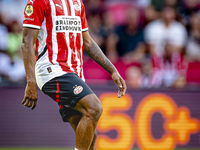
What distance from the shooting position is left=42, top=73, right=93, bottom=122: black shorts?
3.34 m

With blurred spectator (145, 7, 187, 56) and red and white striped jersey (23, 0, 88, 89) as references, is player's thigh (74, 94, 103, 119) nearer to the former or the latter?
red and white striped jersey (23, 0, 88, 89)

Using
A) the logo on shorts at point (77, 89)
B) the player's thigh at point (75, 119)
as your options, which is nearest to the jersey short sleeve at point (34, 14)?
the logo on shorts at point (77, 89)

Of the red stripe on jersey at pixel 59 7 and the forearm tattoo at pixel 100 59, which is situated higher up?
the red stripe on jersey at pixel 59 7

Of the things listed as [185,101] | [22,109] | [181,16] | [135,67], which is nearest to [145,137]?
[185,101]

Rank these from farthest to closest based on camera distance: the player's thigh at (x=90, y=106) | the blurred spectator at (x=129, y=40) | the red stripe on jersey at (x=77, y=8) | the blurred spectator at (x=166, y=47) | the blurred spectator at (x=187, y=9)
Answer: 1. the blurred spectator at (x=187, y=9)
2. the blurred spectator at (x=129, y=40)
3. the blurred spectator at (x=166, y=47)
4. the red stripe on jersey at (x=77, y=8)
5. the player's thigh at (x=90, y=106)

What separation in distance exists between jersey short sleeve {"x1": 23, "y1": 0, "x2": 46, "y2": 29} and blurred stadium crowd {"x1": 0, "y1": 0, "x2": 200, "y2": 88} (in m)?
3.90

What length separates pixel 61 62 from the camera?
137 inches

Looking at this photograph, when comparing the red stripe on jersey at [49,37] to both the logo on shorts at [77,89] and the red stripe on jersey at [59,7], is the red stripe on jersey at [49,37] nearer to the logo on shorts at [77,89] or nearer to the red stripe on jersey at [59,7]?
the red stripe on jersey at [59,7]

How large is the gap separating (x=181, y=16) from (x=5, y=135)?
5.50 m

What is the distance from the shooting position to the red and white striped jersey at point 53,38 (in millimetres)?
3398

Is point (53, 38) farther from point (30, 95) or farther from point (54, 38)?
point (30, 95)

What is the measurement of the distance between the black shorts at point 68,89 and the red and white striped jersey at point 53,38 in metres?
0.06

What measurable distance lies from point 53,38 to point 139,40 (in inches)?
196

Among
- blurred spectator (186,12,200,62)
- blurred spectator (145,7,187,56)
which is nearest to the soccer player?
blurred spectator (145,7,187,56)
